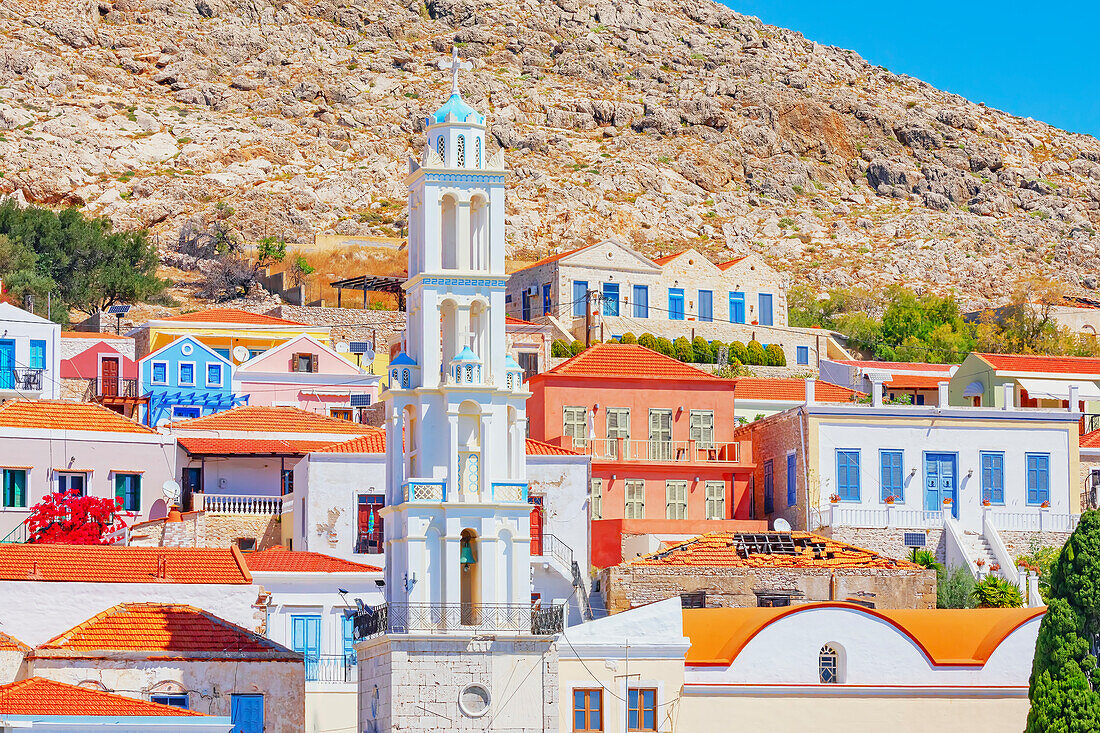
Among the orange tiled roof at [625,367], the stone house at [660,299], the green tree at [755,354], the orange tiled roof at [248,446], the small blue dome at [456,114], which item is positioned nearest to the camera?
the small blue dome at [456,114]

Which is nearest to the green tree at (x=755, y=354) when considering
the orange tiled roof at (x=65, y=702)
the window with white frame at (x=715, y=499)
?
the window with white frame at (x=715, y=499)

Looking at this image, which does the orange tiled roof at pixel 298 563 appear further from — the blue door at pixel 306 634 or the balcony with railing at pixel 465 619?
the balcony with railing at pixel 465 619

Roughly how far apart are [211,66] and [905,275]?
58445 mm

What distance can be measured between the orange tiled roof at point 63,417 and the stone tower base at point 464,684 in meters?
21.5

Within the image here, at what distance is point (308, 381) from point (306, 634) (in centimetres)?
2675

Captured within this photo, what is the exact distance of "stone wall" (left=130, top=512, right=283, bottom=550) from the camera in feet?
177

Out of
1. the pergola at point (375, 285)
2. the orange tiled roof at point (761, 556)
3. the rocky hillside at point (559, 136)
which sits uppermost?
the rocky hillside at point (559, 136)

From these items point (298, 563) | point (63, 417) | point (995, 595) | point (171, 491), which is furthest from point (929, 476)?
point (63, 417)

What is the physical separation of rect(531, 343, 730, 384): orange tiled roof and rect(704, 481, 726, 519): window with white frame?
139 inches

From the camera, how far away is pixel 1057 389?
73.7 metres

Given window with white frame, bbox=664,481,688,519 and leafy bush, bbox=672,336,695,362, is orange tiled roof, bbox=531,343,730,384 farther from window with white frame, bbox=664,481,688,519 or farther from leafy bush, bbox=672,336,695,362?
leafy bush, bbox=672,336,695,362

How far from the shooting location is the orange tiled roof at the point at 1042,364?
7519cm

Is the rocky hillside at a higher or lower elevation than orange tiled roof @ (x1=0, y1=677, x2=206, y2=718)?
higher

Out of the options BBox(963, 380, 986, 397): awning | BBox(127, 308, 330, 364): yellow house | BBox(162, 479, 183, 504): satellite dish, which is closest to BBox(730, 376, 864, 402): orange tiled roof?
BBox(963, 380, 986, 397): awning
